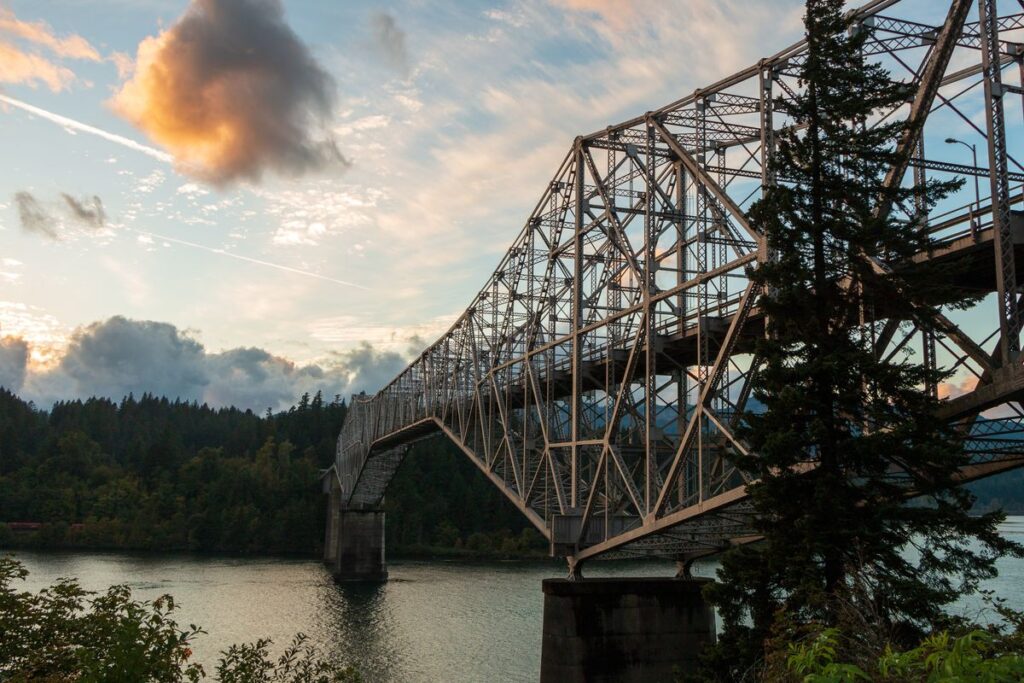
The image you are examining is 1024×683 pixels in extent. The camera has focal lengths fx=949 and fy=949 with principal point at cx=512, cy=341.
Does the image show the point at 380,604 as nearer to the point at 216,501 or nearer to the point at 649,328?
the point at 649,328

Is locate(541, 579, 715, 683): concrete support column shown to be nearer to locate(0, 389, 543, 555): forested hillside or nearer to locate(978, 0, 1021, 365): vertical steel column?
locate(978, 0, 1021, 365): vertical steel column

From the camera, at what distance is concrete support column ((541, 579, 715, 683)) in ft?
100

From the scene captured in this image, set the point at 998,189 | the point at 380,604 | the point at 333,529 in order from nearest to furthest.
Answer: the point at 998,189 → the point at 380,604 → the point at 333,529

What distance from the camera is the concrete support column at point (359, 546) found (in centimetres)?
9488

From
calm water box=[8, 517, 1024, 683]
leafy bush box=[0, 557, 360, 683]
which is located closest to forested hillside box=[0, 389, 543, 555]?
calm water box=[8, 517, 1024, 683]

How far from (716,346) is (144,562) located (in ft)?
306

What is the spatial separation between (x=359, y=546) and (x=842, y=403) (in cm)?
8366

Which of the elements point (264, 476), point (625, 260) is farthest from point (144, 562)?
point (625, 260)

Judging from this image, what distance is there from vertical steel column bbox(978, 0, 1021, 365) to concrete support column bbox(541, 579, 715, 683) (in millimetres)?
16390

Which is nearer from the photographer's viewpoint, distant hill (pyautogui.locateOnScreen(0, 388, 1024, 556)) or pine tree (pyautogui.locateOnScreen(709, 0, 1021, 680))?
pine tree (pyautogui.locateOnScreen(709, 0, 1021, 680))

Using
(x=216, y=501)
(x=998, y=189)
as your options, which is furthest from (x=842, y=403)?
(x=216, y=501)

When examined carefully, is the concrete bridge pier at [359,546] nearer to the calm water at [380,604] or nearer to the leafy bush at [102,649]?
the calm water at [380,604]

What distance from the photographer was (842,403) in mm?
20047

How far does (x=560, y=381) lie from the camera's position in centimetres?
4156
